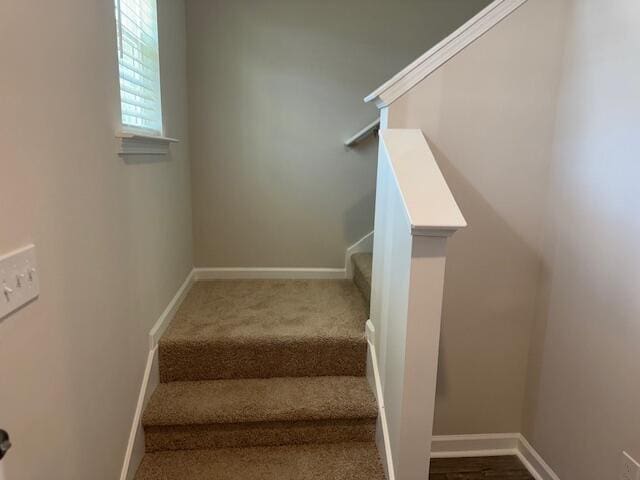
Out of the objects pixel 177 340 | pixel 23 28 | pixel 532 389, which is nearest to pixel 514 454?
pixel 532 389

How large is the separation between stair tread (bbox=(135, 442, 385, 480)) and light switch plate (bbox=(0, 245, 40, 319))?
1024 millimetres

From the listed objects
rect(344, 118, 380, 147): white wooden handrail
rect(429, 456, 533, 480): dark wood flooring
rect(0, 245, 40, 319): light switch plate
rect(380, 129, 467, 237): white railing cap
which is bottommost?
rect(429, 456, 533, 480): dark wood flooring

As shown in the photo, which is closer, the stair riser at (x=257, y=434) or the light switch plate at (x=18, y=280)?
the light switch plate at (x=18, y=280)

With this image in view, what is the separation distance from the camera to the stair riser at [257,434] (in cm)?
179

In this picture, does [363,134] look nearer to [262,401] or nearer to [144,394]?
[262,401]

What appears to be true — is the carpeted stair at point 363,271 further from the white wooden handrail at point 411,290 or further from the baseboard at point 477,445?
the baseboard at point 477,445

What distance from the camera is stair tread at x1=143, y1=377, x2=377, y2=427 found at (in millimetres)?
1773

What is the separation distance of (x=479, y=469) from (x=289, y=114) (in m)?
2.17

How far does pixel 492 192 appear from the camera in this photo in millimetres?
1965

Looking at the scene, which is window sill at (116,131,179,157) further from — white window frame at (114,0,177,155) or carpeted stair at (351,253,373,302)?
carpeted stair at (351,253,373,302)

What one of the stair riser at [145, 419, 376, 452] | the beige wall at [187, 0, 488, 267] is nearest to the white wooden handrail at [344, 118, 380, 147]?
the beige wall at [187, 0, 488, 267]

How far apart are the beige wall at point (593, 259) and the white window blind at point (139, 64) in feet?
Answer: 5.66

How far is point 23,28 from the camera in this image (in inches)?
37.1

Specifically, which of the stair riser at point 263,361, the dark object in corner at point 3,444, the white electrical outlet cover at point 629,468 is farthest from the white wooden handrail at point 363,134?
the dark object in corner at point 3,444
